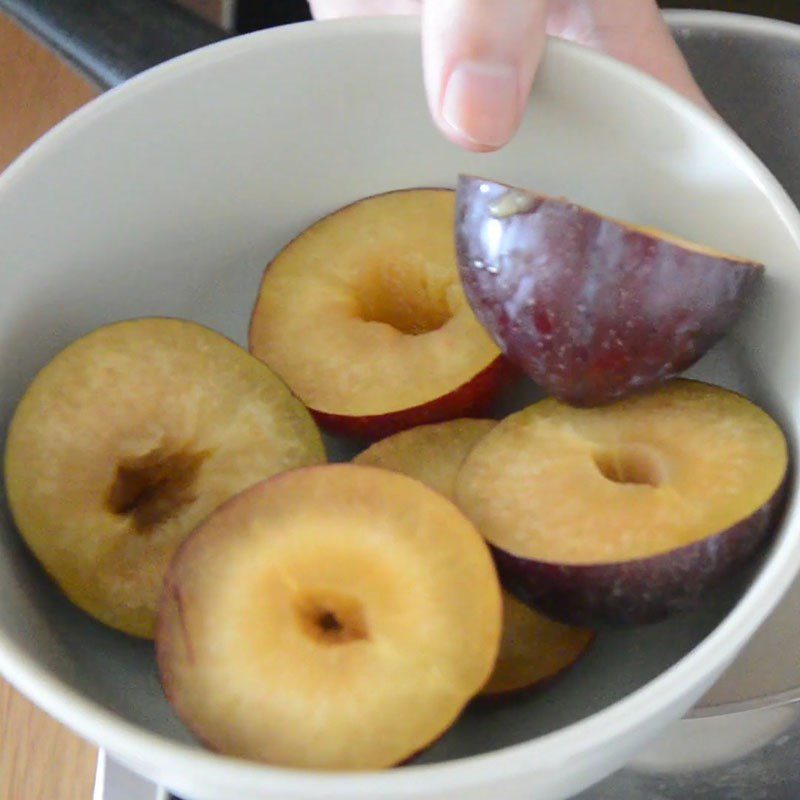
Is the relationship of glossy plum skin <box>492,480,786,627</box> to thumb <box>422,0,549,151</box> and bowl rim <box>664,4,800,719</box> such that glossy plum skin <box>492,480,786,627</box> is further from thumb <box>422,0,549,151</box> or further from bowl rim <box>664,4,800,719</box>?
bowl rim <box>664,4,800,719</box>

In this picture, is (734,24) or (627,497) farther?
(734,24)

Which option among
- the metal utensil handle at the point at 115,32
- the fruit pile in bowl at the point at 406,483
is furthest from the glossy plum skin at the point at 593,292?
the metal utensil handle at the point at 115,32

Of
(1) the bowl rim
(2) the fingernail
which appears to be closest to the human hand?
(2) the fingernail

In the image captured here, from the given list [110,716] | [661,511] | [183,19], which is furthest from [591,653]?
[183,19]

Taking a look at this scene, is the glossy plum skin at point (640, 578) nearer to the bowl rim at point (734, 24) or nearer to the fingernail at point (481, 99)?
the fingernail at point (481, 99)

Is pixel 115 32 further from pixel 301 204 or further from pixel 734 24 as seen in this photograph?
pixel 734 24

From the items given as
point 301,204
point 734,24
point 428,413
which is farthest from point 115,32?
point 734,24
